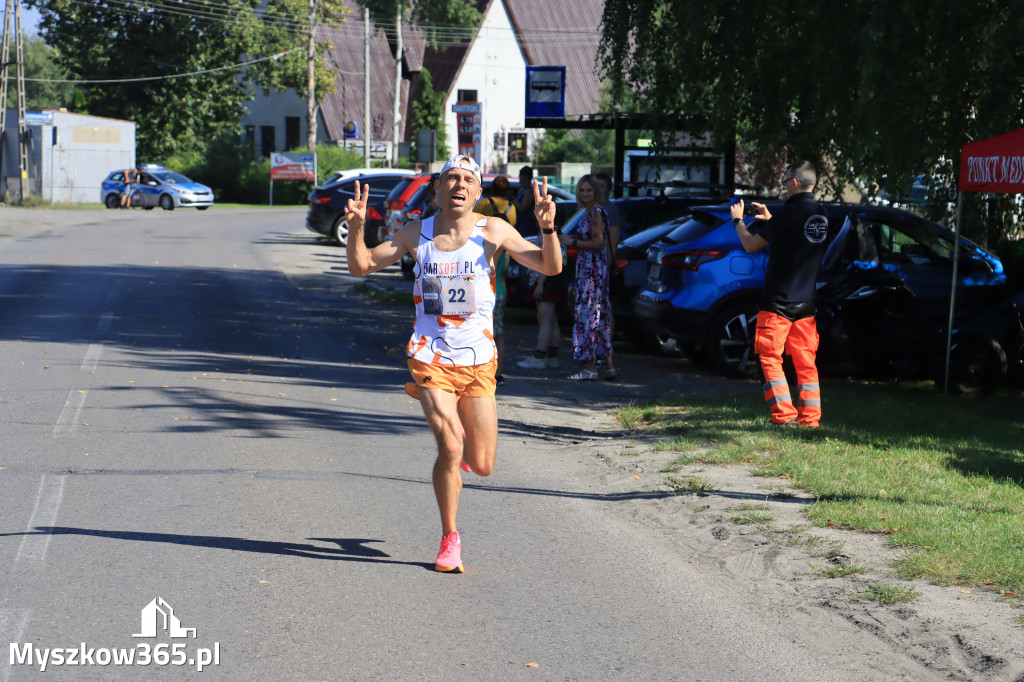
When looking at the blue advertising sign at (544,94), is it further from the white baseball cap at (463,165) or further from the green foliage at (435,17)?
the green foliage at (435,17)

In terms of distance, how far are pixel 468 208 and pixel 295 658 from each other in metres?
2.30

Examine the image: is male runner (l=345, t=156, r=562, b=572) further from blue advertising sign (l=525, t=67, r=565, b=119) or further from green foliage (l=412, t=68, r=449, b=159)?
green foliage (l=412, t=68, r=449, b=159)

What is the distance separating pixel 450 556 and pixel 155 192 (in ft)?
150

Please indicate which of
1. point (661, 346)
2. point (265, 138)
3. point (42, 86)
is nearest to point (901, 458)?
point (661, 346)

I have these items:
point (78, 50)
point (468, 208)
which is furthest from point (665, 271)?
point (78, 50)

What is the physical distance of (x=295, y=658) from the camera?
464cm

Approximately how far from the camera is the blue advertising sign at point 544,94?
21469 mm

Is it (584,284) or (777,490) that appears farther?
(584,284)

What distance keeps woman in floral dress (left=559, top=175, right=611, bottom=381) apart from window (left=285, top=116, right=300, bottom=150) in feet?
202

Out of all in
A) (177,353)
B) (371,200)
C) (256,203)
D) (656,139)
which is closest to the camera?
(177,353)

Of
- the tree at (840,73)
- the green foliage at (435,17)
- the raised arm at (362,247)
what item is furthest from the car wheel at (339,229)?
the raised arm at (362,247)

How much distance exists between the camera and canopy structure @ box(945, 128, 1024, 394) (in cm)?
897

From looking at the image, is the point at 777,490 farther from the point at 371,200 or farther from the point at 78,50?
the point at 78,50

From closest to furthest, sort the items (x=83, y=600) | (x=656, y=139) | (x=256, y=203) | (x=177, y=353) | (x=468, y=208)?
(x=83, y=600) < (x=468, y=208) < (x=177, y=353) < (x=656, y=139) < (x=256, y=203)
